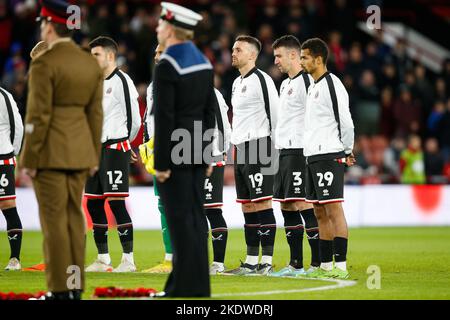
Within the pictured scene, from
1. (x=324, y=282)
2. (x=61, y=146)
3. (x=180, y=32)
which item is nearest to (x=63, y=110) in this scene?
(x=61, y=146)

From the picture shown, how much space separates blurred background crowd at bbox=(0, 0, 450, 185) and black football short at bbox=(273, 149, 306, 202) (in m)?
9.86

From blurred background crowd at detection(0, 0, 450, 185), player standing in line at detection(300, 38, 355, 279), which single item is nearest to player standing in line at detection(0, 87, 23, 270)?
player standing in line at detection(300, 38, 355, 279)

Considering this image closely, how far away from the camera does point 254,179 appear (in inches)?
537

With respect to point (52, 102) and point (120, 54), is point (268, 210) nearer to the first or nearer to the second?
point (52, 102)

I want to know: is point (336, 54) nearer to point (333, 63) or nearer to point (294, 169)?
point (333, 63)

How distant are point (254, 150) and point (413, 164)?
11.3 m

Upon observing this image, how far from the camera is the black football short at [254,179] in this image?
1366 cm

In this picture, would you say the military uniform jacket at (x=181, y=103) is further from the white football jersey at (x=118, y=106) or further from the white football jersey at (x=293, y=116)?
the white football jersey at (x=118, y=106)

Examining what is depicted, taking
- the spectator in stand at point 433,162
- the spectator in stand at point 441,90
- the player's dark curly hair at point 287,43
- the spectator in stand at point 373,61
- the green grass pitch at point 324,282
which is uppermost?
the spectator in stand at point 373,61

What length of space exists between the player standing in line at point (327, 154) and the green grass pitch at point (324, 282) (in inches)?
19.5

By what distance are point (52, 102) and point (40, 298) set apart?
1.77 meters

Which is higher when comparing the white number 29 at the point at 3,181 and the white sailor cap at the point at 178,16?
the white sailor cap at the point at 178,16

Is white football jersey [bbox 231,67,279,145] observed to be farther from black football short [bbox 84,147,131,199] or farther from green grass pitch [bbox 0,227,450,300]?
green grass pitch [bbox 0,227,450,300]

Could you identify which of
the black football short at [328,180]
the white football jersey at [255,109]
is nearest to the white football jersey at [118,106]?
the white football jersey at [255,109]
